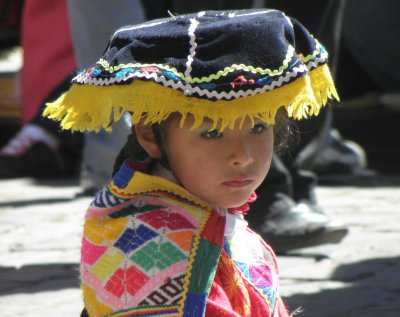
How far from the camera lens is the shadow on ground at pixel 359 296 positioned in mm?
3352

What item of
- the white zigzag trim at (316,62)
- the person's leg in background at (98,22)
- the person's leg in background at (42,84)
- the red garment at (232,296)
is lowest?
the person's leg in background at (42,84)

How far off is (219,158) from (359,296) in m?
1.27

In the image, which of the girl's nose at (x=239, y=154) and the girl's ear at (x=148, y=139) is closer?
the girl's nose at (x=239, y=154)

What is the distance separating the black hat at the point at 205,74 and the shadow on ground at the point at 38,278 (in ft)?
4.34

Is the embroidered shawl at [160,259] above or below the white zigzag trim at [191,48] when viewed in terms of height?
below

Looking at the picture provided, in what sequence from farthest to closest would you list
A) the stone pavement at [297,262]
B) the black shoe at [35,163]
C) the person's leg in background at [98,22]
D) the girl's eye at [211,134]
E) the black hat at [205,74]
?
the black shoe at [35,163]
the person's leg in background at [98,22]
the stone pavement at [297,262]
the girl's eye at [211,134]
the black hat at [205,74]

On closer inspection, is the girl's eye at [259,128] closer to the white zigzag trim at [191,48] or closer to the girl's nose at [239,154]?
the girl's nose at [239,154]

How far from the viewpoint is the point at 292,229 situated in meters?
4.00

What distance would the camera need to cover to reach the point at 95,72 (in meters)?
2.43

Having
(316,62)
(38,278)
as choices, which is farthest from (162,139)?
(38,278)

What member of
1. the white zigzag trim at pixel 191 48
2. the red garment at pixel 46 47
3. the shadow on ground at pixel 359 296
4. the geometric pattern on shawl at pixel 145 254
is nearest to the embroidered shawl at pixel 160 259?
the geometric pattern on shawl at pixel 145 254

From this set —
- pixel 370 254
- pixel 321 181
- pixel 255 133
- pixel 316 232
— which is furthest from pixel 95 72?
pixel 321 181

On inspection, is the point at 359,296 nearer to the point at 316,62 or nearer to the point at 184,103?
the point at 316,62

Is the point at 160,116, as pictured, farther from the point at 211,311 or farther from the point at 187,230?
the point at 211,311
